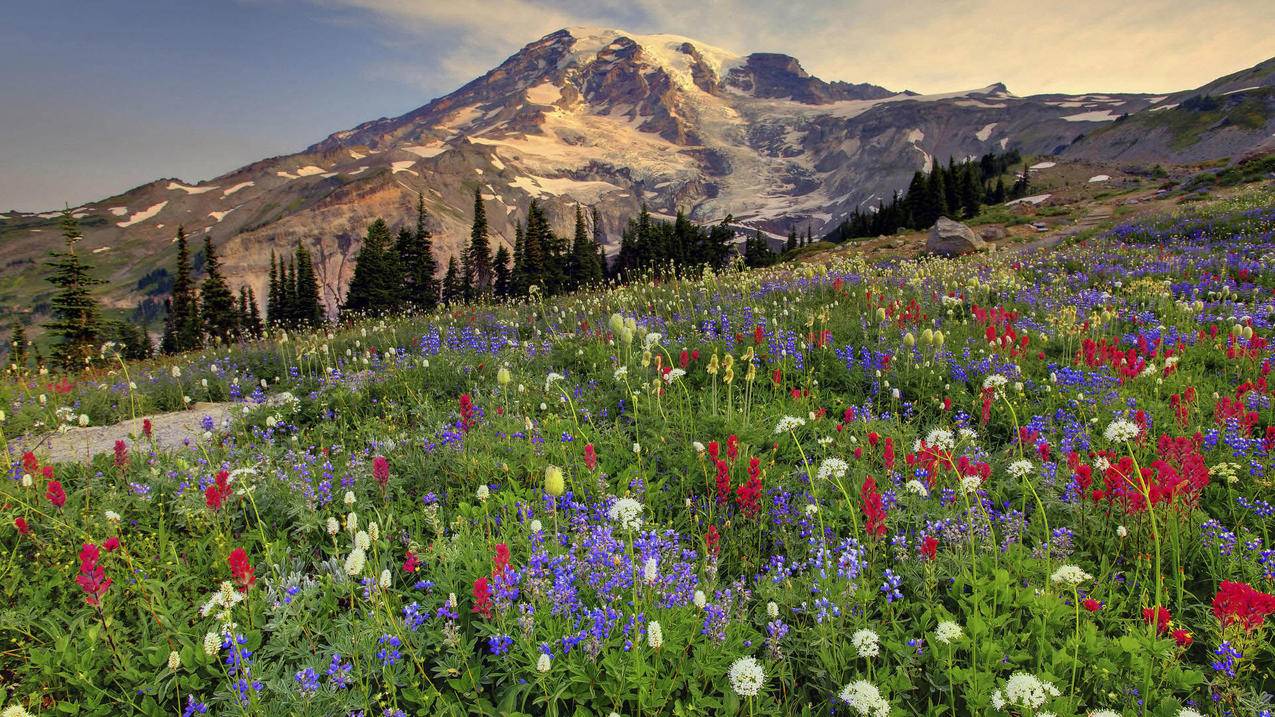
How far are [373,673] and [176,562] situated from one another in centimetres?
195

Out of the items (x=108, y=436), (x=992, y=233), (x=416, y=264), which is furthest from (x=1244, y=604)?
(x=416, y=264)

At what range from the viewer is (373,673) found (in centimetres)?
285

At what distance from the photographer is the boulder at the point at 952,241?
27.9 meters

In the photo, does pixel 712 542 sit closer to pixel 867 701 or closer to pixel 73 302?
pixel 867 701

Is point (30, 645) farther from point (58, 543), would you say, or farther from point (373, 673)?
point (373, 673)

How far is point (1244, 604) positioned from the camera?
2.48 metres

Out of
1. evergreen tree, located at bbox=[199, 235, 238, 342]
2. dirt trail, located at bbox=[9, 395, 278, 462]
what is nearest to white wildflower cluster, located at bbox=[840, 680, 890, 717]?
dirt trail, located at bbox=[9, 395, 278, 462]

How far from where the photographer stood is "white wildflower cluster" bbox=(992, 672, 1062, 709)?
2.31 m

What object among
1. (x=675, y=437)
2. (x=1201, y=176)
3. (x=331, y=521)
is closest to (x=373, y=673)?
(x=331, y=521)

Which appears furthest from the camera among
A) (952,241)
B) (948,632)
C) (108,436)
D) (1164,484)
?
(952,241)

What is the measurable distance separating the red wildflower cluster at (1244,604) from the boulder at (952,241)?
28.3 meters

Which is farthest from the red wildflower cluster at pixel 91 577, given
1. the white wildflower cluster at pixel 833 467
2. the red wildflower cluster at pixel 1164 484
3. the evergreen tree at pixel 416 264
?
the evergreen tree at pixel 416 264

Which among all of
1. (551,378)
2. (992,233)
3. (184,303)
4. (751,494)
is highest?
(992,233)

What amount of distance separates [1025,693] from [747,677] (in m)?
1.23
